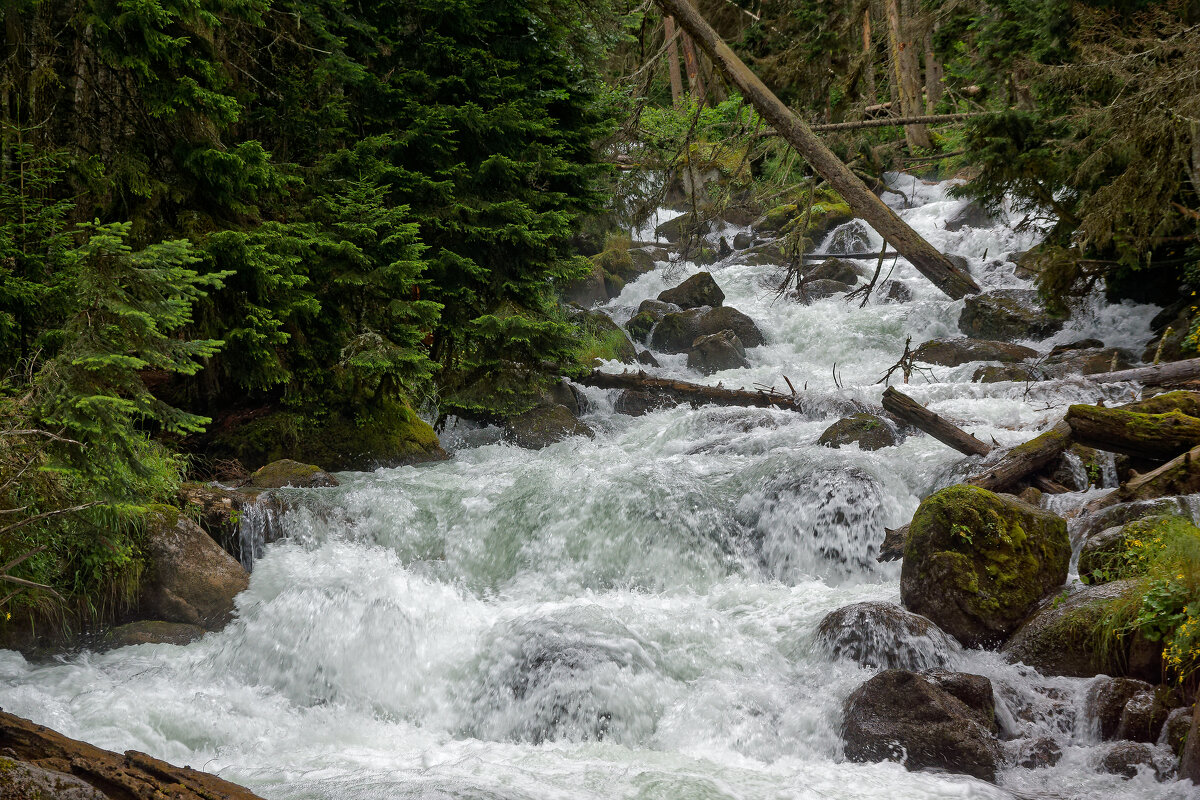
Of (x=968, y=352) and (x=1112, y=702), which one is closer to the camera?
(x=1112, y=702)

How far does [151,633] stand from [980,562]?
21.7ft

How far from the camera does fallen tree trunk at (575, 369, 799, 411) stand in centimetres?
1286

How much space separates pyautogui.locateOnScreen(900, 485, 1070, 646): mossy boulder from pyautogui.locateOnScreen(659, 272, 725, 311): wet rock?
520 inches

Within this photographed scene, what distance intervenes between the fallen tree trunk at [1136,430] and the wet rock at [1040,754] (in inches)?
125

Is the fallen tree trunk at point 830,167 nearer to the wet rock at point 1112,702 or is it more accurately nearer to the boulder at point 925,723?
the wet rock at point 1112,702

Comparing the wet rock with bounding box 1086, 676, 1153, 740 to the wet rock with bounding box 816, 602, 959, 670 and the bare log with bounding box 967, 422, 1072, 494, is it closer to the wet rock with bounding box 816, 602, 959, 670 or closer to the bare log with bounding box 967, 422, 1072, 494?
the wet rock with bounding box 816, 602, 959, 670

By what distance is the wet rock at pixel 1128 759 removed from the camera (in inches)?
167

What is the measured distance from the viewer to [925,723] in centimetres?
473

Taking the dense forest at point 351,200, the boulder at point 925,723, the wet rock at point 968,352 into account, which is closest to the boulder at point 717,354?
the wet rock at point 968,352

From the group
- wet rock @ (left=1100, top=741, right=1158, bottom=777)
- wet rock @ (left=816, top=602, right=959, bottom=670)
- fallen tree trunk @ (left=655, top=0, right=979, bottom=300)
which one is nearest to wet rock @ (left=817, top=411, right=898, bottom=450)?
fallen tree trunk @ (left=655, top=0, right=979, bottom=300)

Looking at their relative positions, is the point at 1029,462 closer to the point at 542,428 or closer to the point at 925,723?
the point at 925,723

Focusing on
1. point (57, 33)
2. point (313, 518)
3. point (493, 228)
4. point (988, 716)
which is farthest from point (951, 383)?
point (57, 33)

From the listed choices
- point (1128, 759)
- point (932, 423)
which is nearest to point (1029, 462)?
point (932, 423)

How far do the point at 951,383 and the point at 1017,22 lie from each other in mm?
6116
